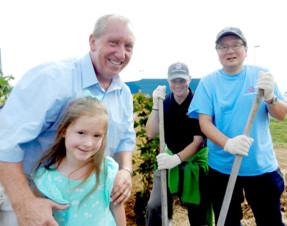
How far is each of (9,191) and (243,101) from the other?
2060 millimetres


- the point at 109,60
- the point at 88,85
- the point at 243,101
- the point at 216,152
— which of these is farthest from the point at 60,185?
the point at 243,101

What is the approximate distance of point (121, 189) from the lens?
5.76 feet

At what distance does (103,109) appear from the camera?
1.67m

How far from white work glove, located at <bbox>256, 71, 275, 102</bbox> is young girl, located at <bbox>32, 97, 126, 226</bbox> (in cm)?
143

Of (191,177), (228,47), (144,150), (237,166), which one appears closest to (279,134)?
(144,150)

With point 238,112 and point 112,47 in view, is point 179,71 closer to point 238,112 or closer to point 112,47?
point 238,112

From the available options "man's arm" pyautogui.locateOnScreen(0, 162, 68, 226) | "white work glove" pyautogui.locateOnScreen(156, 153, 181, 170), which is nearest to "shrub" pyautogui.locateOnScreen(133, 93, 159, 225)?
"white work glove" pyautogui.locateOnScreen(156, 153, 181, 170)

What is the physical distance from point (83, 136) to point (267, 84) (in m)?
1.64

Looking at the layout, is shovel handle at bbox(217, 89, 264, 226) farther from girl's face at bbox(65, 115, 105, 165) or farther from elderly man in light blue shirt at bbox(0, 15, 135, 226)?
girl's face at bbox(65, 115, 105, 165)

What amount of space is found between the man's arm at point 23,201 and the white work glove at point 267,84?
186 cm

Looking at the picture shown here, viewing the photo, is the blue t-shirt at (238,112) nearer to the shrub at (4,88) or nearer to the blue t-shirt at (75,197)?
the blue t-shirt at (75,197)

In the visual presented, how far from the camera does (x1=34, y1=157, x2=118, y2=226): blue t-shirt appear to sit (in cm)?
152

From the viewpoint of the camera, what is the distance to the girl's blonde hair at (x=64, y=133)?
1587 mm

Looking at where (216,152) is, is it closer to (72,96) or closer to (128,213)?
(72,96)
